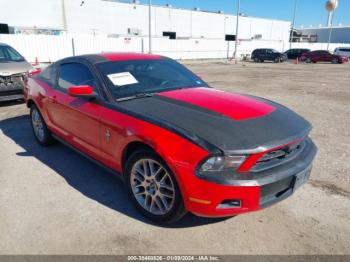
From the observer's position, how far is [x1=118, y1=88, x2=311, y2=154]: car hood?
2625 millimetres

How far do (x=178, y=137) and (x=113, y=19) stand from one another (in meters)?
44.4

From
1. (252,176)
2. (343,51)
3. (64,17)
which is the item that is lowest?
(343,51)

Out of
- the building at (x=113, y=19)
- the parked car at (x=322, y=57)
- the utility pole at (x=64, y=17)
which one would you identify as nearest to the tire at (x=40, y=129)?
the building at (x=113, y=19)

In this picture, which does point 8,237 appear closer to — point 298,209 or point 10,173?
point 10,173

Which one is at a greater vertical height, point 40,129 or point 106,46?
point 106,46

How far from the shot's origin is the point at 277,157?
2789mm

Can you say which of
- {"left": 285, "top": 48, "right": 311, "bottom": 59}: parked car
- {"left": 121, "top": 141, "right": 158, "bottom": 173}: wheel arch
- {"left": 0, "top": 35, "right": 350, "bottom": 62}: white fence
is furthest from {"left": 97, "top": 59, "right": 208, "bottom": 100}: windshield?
{"left": 285, "top": 48, "right": 311, "bottom": 59}: parked car

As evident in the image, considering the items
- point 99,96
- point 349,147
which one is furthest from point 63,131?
point 349,147

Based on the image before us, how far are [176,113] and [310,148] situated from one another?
1.44m

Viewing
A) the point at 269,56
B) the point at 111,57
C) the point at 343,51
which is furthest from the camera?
the point at 343,51

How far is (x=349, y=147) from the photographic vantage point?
5238 millimetres

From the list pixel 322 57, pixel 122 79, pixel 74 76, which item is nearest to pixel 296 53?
pixel 322 57

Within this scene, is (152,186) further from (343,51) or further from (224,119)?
(343,51)

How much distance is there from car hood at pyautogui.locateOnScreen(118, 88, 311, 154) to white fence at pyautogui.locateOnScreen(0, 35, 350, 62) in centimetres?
2159
